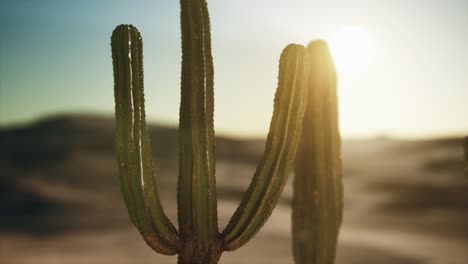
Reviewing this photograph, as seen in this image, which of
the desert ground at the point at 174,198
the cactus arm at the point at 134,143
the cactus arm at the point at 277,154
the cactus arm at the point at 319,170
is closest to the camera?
the cactus arm at the point at 134,143

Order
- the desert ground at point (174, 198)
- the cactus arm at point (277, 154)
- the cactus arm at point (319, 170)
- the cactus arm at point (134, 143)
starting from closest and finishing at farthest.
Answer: the cactus arm at point (134, 143) → the cactus arm at point (277, 154) → the cactus arm at point (319, 170) → the desert ground at point (174, 198)

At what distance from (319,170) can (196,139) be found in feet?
5.29

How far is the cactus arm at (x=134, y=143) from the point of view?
5.49 metres

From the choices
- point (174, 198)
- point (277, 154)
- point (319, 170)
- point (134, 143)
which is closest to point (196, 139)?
point (134, 143)

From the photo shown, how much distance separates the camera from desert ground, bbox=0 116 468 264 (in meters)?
17.4

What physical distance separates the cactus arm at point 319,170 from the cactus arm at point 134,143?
66.1 inches

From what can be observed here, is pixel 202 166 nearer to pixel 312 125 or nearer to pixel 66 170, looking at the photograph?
pixel 312 125

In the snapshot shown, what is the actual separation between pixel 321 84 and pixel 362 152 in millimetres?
34944

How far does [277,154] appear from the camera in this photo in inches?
233

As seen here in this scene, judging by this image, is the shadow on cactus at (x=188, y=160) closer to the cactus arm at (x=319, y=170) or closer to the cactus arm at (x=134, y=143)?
the cactus arm at (x=134, y=143)

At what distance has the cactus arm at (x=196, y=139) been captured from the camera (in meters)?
5.57

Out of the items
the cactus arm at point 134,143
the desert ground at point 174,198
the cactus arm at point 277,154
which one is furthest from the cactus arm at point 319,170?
the desert ground at point 174,198

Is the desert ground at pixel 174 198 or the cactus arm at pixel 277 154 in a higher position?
the cactus arm at pixel 277 154

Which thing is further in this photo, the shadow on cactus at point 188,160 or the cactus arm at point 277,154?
the cactus arm at point 277,154
